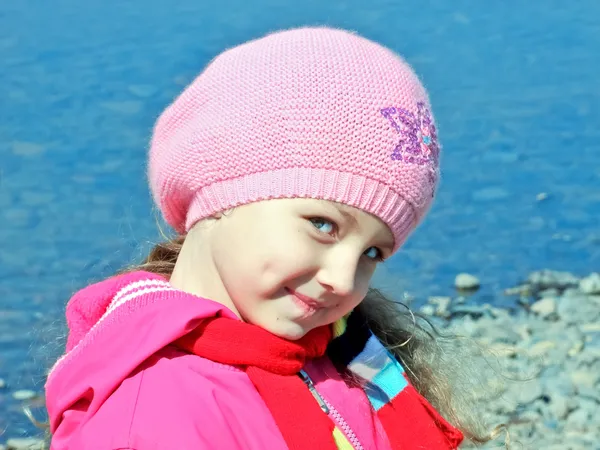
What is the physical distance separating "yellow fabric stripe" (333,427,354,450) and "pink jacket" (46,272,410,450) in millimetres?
15

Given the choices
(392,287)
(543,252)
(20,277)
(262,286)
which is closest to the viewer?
(262,286)

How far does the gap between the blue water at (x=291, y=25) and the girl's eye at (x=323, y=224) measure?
244 centimetres

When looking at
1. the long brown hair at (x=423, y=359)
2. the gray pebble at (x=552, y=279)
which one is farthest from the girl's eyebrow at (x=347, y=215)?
the gray pebble at (x=552, y=279)

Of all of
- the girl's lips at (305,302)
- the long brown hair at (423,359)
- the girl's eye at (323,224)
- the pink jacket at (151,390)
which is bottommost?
the long brown hair at (423,359)

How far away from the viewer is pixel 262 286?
65.4 inches

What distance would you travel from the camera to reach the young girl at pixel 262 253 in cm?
160

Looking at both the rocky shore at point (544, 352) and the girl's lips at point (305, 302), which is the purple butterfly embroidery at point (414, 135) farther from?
the rocky shore at point (544, 352)

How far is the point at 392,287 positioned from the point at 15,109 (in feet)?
10.1

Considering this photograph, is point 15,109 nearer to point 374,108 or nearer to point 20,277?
point 20,277

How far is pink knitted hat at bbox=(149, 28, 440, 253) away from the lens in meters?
1.69

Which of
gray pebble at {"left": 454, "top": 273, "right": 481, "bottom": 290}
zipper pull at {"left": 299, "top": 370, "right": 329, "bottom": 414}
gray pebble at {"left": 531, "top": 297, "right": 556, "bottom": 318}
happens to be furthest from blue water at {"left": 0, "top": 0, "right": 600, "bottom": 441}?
zipper pull at {"left": 299, "top": 370, "right": 329, "bottom": 414}

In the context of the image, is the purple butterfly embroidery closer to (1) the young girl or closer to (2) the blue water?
(1) the young girl

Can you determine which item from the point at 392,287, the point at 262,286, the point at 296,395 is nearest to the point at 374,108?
the point at 262,286

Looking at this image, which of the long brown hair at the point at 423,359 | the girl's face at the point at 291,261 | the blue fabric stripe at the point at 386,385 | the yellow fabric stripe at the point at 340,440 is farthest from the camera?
the long brown hair at the point at 423,359
